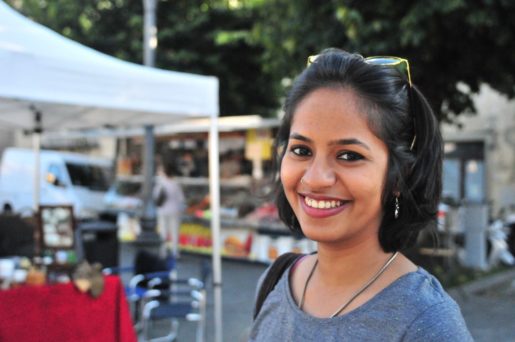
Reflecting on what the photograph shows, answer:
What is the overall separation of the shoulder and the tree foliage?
18.4ft

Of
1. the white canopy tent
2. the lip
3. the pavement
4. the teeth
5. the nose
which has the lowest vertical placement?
the pavement

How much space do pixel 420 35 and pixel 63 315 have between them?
5.05 meters

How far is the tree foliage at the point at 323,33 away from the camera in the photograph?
22.0 ft

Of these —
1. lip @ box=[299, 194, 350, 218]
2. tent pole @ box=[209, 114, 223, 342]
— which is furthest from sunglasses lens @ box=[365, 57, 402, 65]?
tent pole @ box=[209, 114, 223, 342]

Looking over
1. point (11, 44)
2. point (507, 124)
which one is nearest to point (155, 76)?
point (11, 44)

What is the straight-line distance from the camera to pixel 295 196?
52.8 inches

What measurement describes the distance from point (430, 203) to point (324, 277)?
32 cm

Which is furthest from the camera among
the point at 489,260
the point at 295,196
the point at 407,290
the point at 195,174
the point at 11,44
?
the point at 195,174

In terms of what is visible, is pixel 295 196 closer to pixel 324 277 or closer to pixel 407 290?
pixel 324 277

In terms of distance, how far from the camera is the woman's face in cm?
121

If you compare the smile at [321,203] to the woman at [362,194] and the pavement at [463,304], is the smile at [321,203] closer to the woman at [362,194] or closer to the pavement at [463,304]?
the woman at [362,194]

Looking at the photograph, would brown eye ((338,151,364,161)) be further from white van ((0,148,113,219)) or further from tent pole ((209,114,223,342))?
white van ((0,148,113,219))

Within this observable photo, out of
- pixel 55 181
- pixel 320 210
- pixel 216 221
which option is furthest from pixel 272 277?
pixel 55 181

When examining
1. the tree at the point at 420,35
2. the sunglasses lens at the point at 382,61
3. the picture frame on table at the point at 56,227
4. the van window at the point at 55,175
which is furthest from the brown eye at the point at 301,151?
the van window at the point at 55,175
